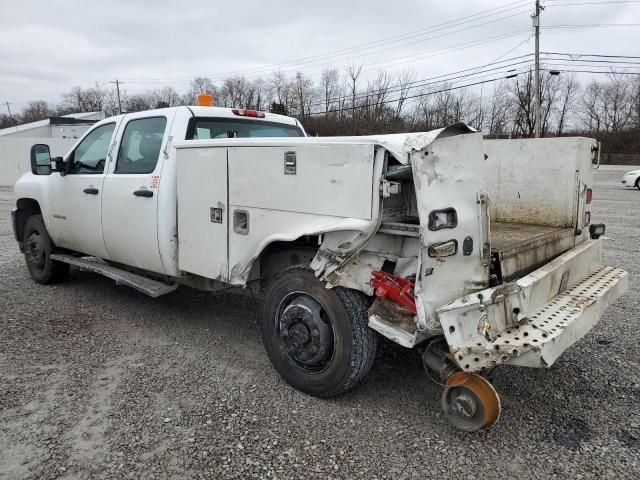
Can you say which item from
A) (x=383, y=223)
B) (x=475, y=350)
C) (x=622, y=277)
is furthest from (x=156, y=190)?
(x=622, y=277)

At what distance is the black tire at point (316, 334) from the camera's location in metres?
3.03

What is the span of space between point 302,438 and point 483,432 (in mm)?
1060

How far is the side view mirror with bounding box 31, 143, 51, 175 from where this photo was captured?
5.45 metres

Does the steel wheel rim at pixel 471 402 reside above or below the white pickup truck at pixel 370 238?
below

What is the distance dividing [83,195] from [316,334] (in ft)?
10.7

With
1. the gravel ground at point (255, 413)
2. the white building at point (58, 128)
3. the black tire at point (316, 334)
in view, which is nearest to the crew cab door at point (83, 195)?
the gravel ground at point (255, 413)

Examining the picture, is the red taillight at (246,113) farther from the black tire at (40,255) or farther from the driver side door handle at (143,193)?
the black tire at (40,255)

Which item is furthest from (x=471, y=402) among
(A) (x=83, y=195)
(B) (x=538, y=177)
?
(A) (x=83, y=195)

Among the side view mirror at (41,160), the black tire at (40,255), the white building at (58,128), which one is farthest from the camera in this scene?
the white building at (58,128)

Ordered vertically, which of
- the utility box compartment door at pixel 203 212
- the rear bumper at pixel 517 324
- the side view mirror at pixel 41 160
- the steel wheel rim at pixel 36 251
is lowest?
the steel wheel rim at pixel 36 251

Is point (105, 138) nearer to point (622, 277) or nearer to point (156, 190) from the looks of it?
point (156, 190)

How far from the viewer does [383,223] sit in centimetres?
282

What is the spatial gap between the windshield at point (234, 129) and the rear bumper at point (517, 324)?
2723mm

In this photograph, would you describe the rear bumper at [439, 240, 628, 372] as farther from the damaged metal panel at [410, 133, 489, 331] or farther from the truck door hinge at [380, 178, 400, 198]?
the truck door hinge at [380, 178, 400, 198]
